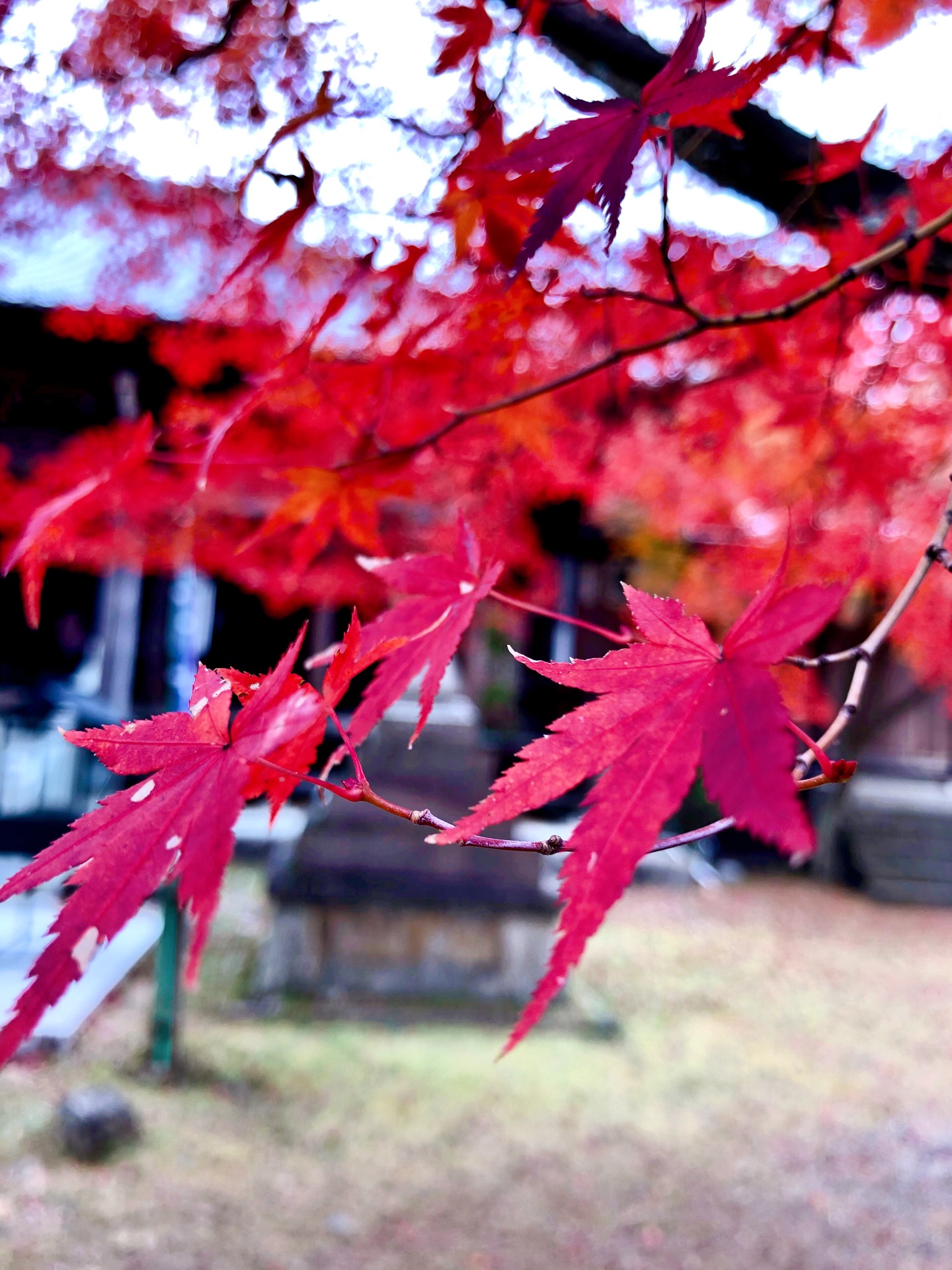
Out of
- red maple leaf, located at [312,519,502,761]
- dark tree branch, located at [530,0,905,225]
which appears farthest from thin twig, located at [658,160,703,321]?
dark tree branch, located at [530,0,905,225]

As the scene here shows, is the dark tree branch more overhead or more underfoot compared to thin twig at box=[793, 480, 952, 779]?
more overhead

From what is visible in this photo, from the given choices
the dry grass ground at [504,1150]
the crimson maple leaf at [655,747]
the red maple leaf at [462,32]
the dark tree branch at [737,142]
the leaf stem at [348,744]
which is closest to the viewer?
the crimson maple leaf at [655,747]

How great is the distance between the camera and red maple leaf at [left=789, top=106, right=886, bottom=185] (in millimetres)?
1100

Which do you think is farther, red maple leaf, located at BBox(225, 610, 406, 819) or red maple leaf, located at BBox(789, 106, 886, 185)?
red maple leaf, located at BBox(789, 106, 886, 185)

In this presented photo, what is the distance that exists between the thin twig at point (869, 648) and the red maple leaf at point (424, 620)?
249 mm

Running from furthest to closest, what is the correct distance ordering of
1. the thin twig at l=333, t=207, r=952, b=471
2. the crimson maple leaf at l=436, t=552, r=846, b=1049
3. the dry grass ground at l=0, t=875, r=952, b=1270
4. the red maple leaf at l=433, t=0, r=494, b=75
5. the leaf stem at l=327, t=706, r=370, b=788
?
the dry grass ground at l=0, t=875, r=952, b=1270 < the red maple leaf at l=433, t=0, r=494, b=75 < the thin twig at l=333, t=207, r=952, b=471 < the leaf stem at l=327, t=706, r=370, b=788 < the crimson maple leaf at l=436, t=552, r=846, b=1049

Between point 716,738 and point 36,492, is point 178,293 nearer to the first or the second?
point 36,492

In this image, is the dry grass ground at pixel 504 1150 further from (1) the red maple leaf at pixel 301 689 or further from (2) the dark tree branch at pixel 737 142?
(2) the dark tree branch at pixel 737 142

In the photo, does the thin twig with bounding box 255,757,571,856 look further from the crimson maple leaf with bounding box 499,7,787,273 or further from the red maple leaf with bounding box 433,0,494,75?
the red maple leaf with bounding box 433,0,494,75

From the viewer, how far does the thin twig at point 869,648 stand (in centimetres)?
58

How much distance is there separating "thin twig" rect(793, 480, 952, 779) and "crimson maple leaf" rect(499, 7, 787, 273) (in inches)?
13.3

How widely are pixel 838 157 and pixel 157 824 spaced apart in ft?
4.33

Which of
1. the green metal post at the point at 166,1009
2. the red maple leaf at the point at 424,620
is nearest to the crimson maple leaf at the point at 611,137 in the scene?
the red maple leaf at the point at 424,620

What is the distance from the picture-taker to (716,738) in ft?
1.47
